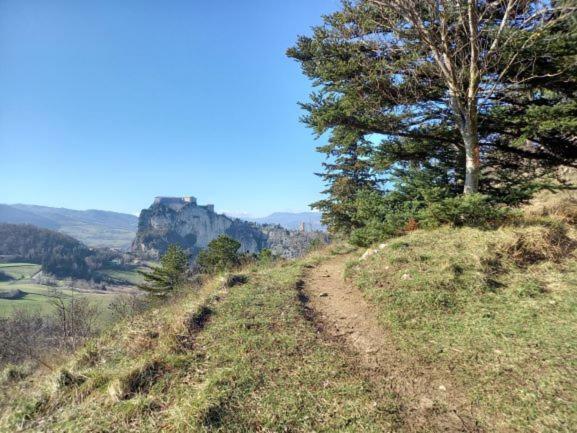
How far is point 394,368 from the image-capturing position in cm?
416

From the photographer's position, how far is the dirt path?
3.25 metres

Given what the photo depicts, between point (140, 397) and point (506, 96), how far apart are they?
1130 cm

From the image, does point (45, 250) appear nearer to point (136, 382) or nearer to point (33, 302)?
point (33, 302)

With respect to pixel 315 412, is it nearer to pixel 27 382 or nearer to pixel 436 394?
pixel 436 394

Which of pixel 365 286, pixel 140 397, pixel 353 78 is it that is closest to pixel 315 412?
pixel 140 397

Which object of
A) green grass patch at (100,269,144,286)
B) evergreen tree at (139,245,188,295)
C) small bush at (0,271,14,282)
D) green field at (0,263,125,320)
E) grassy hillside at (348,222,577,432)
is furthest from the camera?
green grass patch at (100,269,144,286)

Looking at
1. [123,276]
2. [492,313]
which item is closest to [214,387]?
[492,313]

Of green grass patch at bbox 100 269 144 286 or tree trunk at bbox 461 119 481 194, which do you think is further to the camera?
green grass patch at bbox 100 269 144 286

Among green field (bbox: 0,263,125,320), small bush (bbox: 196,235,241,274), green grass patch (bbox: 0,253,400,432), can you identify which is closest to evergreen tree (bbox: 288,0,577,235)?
green grass patch (bbox: 0,253,400,432)

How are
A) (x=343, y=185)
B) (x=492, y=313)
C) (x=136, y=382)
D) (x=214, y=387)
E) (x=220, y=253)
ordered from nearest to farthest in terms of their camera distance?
(x=214, y=387), (x=136, y=382), (x=492, y=313), (x=343, y=185), (x=220, y=253)

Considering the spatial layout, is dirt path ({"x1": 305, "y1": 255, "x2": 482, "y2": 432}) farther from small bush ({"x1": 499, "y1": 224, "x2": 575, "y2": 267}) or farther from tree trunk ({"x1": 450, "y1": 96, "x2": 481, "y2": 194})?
tree trunk ({"x1": 450, "y1": 96, "x2": 481, "y2": 194})

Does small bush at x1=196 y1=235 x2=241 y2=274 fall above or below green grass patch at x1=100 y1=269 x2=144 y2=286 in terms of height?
above

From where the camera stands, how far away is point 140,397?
357 cm

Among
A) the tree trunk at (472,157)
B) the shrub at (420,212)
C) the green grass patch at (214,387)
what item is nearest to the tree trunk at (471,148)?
the tree trunk at (472,157)
